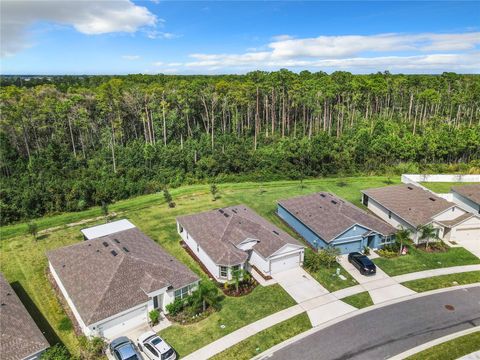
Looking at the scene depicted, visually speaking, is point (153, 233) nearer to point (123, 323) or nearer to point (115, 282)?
point (115, 282)

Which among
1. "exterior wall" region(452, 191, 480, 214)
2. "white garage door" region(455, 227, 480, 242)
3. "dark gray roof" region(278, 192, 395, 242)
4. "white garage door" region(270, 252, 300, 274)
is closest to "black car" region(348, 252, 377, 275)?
"dark gray roof" region(278, 192, 395, 242)

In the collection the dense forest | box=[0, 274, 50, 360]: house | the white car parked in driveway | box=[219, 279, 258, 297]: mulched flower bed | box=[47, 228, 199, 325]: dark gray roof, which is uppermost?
the dense forest

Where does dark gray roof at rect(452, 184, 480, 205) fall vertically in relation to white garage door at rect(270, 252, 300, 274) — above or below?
above

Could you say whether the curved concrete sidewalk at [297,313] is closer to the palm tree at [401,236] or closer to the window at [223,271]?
the palm tree at [401,236]

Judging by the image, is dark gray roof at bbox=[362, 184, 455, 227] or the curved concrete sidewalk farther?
dark gray roof at bbox=[362, 184, 455, 227]

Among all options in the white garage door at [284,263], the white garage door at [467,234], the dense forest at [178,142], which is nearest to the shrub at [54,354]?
the white garage door at [284,263]

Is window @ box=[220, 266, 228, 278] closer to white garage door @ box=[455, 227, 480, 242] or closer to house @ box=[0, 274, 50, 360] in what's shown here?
house @ box=[0, 274, 50, 360]

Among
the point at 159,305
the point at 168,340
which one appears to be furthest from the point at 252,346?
the point at 159,305
